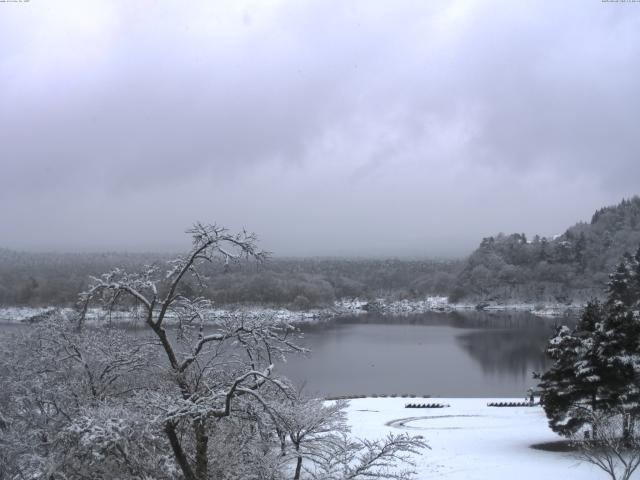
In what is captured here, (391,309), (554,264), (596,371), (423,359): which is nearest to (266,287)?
(391,309)

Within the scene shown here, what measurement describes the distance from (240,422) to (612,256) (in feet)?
297

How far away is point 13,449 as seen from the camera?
563 centimetres

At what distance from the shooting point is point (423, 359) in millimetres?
38062

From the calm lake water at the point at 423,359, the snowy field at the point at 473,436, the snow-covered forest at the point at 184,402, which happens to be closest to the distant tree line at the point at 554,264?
the calm lake water at the point at 423,359

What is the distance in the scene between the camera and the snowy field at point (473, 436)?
451 inches

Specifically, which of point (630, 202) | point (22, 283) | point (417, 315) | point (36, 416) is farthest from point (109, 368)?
point (630, 202)

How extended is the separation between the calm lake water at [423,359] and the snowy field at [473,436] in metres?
3.16

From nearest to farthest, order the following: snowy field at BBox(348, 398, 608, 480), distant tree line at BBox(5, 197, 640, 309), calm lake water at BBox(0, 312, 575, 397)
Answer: snowy field at BBox(348, 398, 608, 480)
calm lake water at BBox(0, 312, 575, 397)
distant tree line at BBox(5, 197, 640, 309)

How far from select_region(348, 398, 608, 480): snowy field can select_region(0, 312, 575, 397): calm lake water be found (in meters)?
3.16

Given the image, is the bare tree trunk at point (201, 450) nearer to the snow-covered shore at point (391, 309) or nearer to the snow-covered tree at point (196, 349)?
the snow-covered tree at point (196, 349)

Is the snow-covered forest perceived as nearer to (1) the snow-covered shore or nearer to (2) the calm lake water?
(2) the calm lake water

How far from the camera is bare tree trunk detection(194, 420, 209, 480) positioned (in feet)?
13.7

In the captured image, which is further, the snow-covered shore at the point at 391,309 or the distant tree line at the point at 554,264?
the distant tree line at the point at 554,264

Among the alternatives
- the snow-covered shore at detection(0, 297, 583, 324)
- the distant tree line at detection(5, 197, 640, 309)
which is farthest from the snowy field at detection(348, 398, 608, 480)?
the distant tree line at detection(5, 197, 640, 309)
